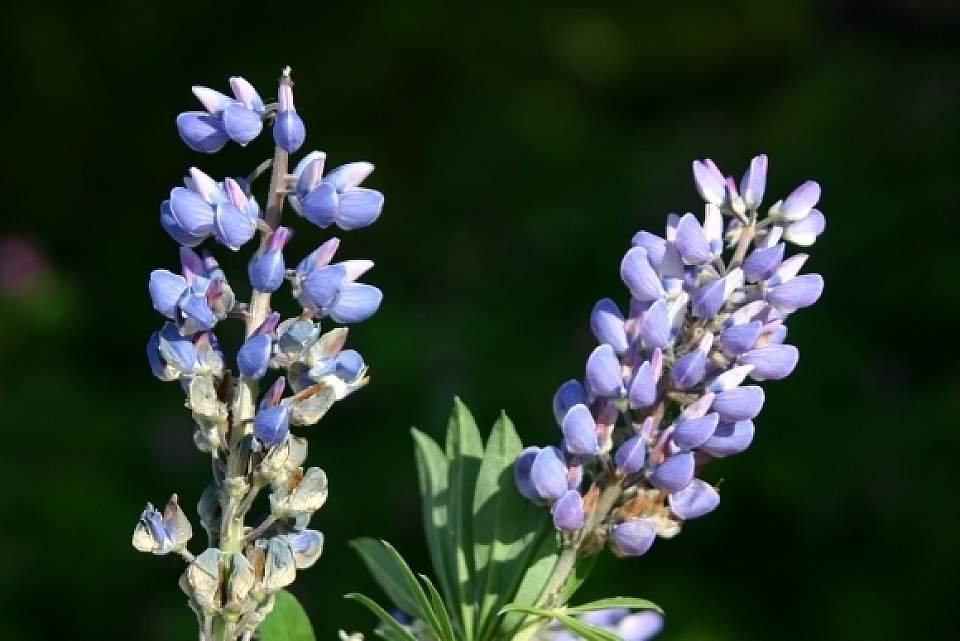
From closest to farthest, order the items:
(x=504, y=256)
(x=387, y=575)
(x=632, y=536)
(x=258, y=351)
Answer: (x=258, y=351) < (x=632, y=536) < (x=387, y=575) < (x=504, y=256)

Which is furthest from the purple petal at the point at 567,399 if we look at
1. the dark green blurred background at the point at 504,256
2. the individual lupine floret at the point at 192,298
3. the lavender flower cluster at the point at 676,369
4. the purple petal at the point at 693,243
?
the dark green blurred background at the point at 504,256

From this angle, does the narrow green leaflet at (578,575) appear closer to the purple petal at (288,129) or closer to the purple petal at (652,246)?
the purple petal at (652,246)

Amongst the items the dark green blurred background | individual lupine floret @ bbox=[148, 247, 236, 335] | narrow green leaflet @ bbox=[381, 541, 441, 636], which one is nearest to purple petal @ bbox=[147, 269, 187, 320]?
individual lupine floret @ bbox=[148, 247, 236, 335]

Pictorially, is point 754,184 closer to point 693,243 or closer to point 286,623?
point 693,243

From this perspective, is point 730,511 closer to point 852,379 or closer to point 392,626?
point 852,379

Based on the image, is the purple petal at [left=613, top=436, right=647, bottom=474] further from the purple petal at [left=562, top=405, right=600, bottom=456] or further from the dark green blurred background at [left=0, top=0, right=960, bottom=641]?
the dark green blurred background at [left=0, top=0, right=960, bottom=641]

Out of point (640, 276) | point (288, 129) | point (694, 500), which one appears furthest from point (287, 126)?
point (694, 500)
